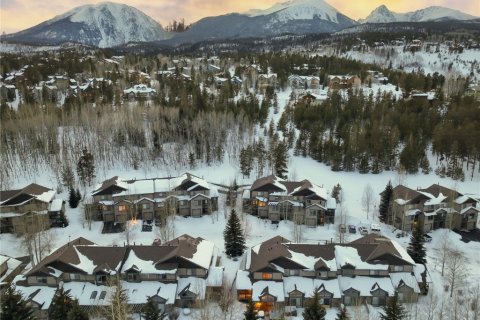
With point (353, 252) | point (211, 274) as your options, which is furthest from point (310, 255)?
point (211, 274)

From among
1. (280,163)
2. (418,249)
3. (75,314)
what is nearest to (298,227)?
(418,249)

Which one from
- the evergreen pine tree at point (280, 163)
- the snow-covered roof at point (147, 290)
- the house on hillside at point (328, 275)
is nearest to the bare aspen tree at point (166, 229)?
the snow-covered roof at point (147, 290)

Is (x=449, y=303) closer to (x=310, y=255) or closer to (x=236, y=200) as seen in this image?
(x=310, y=255)

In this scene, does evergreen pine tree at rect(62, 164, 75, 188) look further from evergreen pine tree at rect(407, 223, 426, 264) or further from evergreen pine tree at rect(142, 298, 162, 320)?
evergreen pine tree at rect(407, 223, 426, 264)

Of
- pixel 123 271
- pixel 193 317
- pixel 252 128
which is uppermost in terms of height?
pixel 252 128

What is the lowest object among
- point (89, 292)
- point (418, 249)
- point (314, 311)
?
point (89, 292)

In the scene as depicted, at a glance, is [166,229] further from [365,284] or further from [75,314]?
[365,284]
